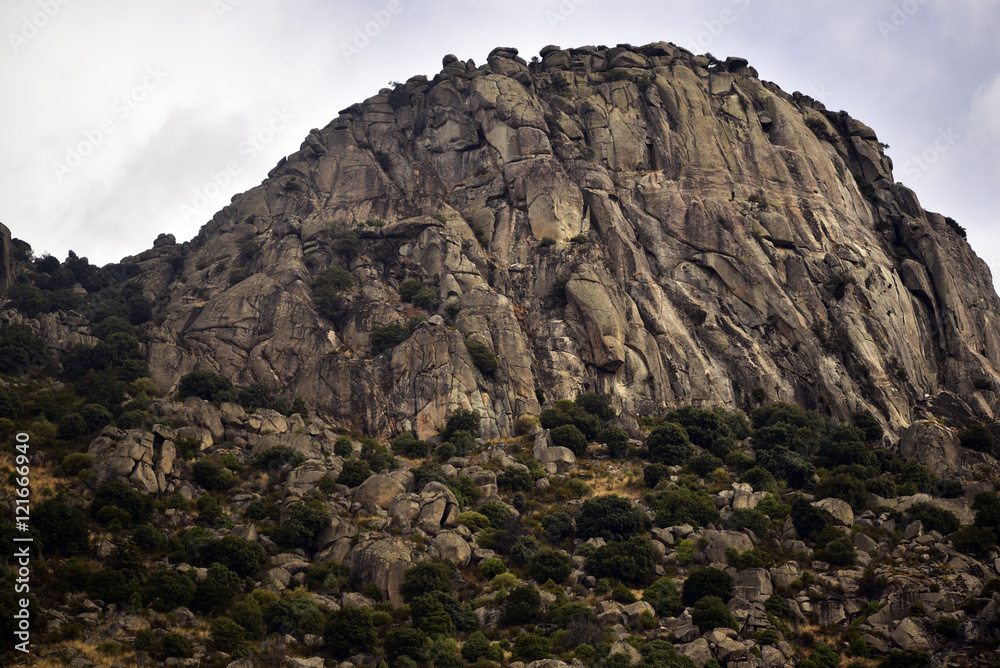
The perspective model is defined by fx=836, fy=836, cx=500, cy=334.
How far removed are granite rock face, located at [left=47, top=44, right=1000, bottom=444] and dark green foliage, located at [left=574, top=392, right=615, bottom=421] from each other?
2.85m

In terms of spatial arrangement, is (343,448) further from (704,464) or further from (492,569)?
(704,464)

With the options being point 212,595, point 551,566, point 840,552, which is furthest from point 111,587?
point 840,552

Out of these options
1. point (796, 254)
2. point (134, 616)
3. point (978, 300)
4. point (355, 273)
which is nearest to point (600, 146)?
point (796, 254)

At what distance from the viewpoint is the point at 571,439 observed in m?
69.9

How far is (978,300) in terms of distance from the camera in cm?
9475

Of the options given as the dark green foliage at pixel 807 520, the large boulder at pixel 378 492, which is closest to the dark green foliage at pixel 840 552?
the dark green foliage at pixel 807 520

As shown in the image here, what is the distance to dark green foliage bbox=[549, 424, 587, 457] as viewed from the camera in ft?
229

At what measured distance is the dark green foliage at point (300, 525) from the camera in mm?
54000

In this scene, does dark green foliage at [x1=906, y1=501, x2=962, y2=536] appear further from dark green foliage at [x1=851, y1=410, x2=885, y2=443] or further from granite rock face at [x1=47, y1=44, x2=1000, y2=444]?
granite rock face at [x1=47, y1=44, x2=1000, y2=444]

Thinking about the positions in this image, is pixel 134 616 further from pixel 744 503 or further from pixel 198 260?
pixel 198 260

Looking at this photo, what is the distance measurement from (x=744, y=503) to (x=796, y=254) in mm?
39650

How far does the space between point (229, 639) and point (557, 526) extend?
24.0 meters

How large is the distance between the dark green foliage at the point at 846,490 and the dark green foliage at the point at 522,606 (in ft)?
80.2

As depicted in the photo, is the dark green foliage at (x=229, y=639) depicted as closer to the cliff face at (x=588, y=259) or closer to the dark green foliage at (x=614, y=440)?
the cliff face at (x=588, y=259)
